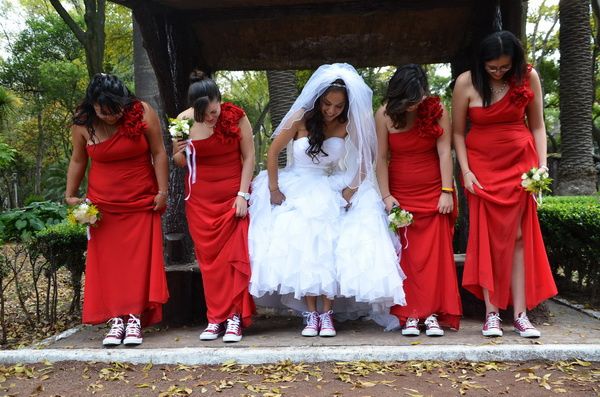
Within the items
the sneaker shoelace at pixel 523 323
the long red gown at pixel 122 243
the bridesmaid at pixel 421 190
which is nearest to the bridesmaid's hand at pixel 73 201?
the long red gown at pixel 122 243

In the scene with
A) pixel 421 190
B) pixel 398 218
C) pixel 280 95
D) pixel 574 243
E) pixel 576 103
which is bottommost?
pixel 574 243

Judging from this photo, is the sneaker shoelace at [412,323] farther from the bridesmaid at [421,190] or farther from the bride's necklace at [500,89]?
the bride's necklace at [500,89]

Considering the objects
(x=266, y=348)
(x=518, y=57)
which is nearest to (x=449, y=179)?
(x=518, y=57)

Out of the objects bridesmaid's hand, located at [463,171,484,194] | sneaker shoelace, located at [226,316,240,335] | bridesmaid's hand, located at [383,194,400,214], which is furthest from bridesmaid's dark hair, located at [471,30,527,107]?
sneaker shoelace, located at [226,316,240,335]

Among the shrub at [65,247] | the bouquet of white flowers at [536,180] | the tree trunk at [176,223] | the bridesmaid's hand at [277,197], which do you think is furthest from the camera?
the shrub at [65,247]

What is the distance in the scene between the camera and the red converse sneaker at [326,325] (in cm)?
405

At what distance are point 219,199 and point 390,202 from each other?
1.35 m

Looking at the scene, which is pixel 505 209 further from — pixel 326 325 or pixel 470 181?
pixel 326 325

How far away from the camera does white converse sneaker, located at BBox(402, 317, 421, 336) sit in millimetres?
4000

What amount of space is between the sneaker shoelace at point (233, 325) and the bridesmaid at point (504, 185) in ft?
5.72

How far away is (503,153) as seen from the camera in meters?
4.04

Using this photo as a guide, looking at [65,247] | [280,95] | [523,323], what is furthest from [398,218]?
[280,95]

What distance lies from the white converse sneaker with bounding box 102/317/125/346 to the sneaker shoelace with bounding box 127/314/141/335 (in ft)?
0.24

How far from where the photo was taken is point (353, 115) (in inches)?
165
